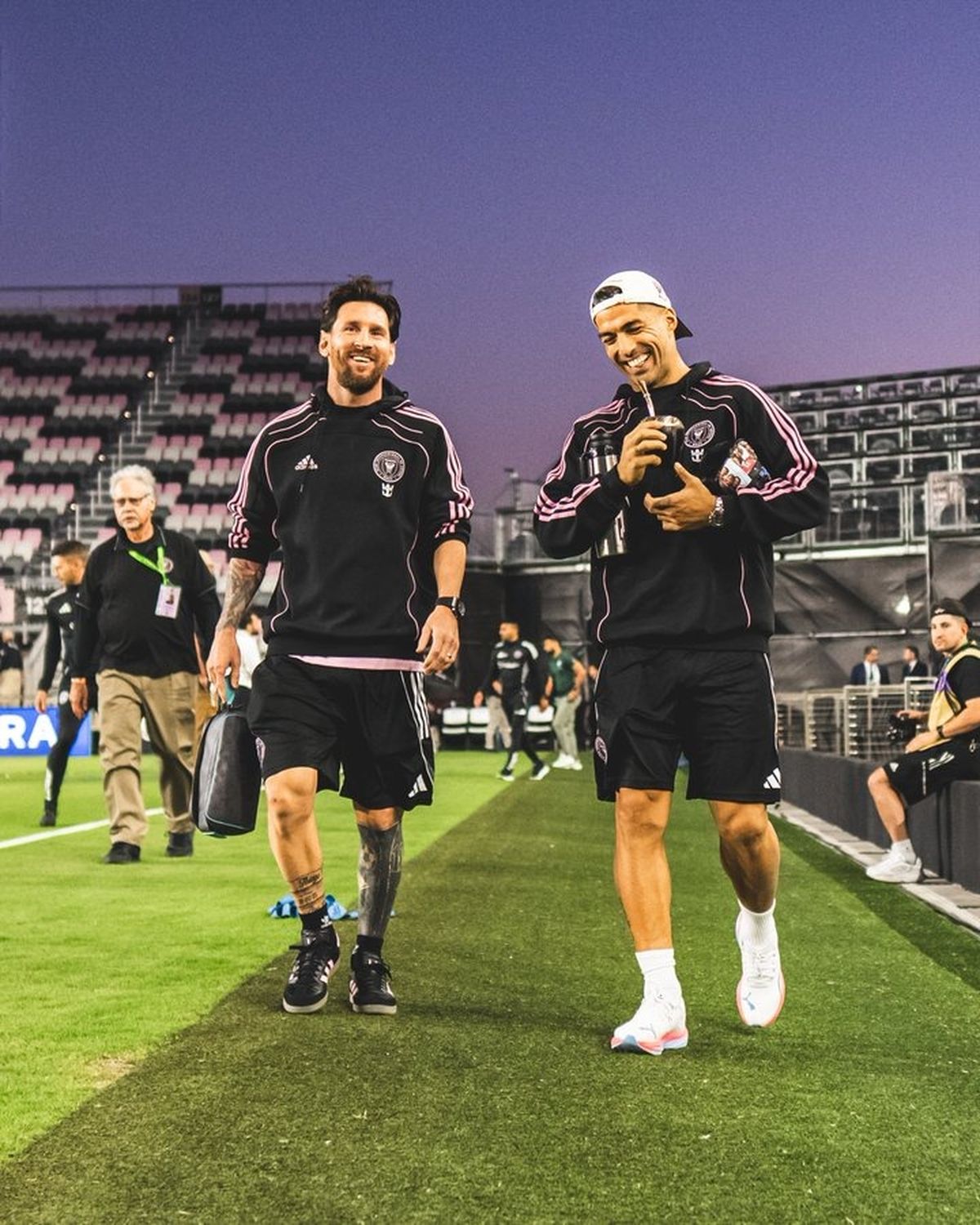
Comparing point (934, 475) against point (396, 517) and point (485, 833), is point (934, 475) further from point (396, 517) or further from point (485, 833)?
point (396, 517)

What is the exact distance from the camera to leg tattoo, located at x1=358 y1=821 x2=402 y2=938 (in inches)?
176

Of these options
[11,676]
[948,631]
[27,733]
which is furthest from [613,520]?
[11,676]

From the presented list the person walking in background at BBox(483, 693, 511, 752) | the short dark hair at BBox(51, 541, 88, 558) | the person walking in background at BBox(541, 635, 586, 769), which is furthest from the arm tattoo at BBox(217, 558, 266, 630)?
the person walking in background at BBox(483, 693, 511, 752)

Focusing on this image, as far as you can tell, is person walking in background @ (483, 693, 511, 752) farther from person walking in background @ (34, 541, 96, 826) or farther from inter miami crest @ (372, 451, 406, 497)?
inter miami crest @ (372, 451, 406, 497)

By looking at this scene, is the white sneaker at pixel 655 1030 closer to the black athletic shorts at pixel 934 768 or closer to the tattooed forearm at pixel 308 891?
the tattooed forearm at pixel 308 891

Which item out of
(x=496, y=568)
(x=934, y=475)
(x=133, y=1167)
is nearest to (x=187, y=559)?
(x=133, y=1167)

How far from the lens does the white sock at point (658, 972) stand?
150 inches

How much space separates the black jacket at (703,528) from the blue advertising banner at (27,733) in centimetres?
1942

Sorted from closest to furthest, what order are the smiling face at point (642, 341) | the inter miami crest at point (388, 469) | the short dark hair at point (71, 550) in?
the smiling face at point (642, 341) < the inter miami crest at point (388, 469) < the short dark hair at point (71, 550)

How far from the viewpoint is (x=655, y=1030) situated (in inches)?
147

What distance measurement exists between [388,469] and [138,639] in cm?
437

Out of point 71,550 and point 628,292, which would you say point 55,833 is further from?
point 628,292

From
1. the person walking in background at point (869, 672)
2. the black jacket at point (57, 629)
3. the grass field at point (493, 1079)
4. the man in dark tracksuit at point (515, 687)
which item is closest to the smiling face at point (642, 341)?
the grass field at point (493, 1079)

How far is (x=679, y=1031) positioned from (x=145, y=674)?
17.3 feet
